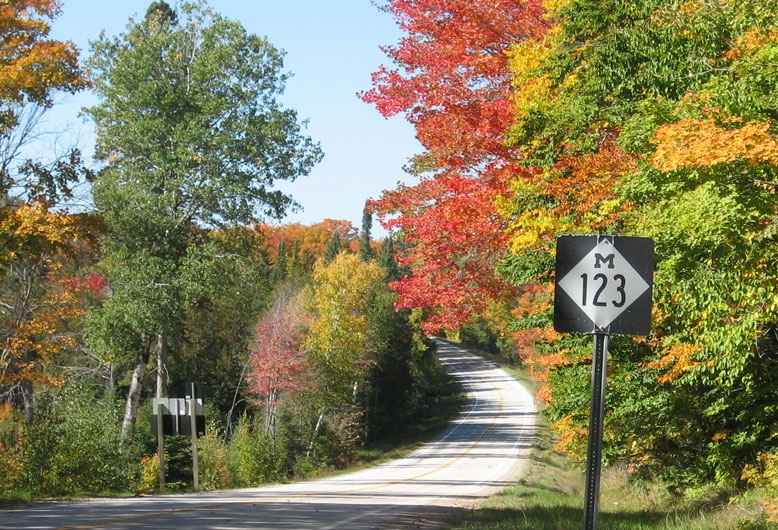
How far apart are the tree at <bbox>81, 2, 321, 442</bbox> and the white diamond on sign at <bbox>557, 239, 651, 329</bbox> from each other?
19797 millimetres

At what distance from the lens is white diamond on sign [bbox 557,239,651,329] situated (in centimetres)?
583

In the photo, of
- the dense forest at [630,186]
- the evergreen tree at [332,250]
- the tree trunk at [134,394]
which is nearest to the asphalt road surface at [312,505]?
the dense forest at [630,186]

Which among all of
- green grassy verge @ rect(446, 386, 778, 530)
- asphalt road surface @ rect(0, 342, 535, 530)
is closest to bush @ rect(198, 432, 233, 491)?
asphalt road surface @ rect(0, 342, 535, 530)

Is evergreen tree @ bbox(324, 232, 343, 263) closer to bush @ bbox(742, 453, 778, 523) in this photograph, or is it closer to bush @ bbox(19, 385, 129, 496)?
bush @ bbox(19, 385, 129, 496)

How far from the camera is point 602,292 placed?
5836mm

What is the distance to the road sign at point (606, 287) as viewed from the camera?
5.83 m

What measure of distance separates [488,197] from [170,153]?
11206mm

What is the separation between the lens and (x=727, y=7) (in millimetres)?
10531

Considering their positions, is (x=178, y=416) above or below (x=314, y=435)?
above

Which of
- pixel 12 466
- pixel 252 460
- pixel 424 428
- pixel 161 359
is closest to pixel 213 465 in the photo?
pixel 252 460

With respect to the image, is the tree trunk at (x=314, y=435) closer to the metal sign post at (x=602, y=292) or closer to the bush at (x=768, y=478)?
the bush at (x=768, y=478)

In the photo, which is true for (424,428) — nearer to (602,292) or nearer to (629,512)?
(629,512)

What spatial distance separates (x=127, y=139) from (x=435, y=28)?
10.7 meters

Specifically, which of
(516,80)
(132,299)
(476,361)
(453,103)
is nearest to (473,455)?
(132,299)
